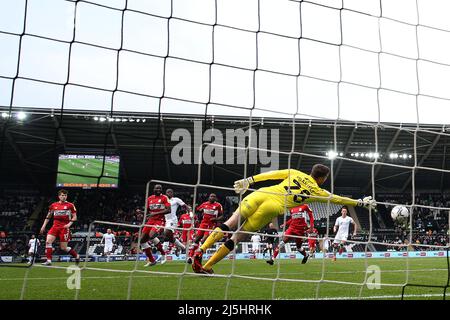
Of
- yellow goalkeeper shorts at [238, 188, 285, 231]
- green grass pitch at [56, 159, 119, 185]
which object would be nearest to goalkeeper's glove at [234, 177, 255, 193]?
yellow goalkeeper shorts at [238, 188, 285, 231]

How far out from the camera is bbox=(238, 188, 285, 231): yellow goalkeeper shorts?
554 cm

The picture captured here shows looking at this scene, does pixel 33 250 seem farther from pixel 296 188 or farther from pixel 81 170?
pixel 81 170

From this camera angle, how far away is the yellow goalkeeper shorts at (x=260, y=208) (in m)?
5.54

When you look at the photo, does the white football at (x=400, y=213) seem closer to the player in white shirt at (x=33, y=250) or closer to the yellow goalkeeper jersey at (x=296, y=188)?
the yellow goalkeeper jersey at (x=296, y=188)

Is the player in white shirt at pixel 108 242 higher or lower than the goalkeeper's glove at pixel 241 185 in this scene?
lower

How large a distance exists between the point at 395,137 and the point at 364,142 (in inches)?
97.8

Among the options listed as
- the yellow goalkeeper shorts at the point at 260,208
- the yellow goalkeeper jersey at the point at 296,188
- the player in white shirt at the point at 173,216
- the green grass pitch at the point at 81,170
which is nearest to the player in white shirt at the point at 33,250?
the yellow goalkeeper shorts at the point at 260,208

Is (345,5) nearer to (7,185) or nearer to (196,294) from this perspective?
(196,294)

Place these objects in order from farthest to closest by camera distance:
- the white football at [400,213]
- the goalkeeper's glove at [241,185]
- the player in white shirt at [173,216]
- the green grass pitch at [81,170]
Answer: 1. the green grass pitch at [81,170]
2. the player in white shirt at [173,216]
3. the white football at [400,213]
4. the goalkeeper's glove at [241,185]

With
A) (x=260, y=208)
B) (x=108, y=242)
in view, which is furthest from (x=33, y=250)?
(x=108, y=242)

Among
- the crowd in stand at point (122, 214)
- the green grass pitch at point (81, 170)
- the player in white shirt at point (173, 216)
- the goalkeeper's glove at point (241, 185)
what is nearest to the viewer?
the goalkeeper's glove at point (241, 185)

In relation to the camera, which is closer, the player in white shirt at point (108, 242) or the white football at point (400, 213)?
the white football at point (400, 213)

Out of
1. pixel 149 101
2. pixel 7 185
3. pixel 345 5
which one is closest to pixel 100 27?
pixel 149 101

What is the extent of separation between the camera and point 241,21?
468 centimetres
